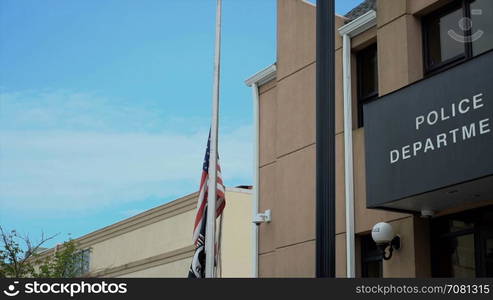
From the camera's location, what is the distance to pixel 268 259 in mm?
17109

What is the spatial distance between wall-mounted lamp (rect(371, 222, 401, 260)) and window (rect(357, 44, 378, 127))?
2.65 m

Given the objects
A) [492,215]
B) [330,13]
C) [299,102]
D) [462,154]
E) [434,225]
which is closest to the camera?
[330,13]

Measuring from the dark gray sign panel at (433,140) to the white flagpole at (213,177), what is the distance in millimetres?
4444

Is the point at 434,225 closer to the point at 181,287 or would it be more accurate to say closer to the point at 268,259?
the point at 268,259

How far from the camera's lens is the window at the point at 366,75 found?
49.2ft

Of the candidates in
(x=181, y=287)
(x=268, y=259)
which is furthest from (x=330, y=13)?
(x=268, y=259)

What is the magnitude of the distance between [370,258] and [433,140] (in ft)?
12.1

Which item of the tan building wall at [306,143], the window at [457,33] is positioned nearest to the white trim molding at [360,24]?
the tan building wall at [306,143]

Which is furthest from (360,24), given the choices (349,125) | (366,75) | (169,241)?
(169,241)

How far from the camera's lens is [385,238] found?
42.3ft

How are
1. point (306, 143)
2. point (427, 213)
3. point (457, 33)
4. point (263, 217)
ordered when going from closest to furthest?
point (427, 213) → point (457, 33) → point (306, 143) → point (263, 217)

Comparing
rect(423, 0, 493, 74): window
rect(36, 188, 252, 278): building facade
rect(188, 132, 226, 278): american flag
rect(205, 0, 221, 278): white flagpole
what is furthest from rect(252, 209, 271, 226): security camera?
rect(36, 188, 252, 278): building facade

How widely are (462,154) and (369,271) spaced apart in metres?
4.26

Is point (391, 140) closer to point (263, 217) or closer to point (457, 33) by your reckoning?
point (457, 33)
